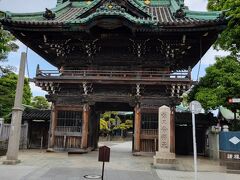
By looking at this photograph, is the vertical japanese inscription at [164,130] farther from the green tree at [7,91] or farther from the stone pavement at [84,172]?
the green tree at [7,91]

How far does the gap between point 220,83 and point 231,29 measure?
14.0ft

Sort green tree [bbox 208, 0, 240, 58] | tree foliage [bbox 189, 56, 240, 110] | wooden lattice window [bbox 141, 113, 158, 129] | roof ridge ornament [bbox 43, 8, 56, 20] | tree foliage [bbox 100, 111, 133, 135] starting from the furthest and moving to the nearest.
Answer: tree foliage [bbox 100, 111, 133, 135]
roof ridge ornament [bbox 43, 8, 56, 20]
wooden lattice window [bbox 141, 113, 158, 129]
green tree [bbox 208, 0, 240, 58]
tree foliage [bbox 189, 56, 240, 110]

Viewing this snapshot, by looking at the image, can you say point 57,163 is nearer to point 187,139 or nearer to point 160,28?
point 160,28

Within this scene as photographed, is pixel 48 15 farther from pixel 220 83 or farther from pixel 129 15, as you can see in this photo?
pixel 220 83

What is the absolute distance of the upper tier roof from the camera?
17.9 meters

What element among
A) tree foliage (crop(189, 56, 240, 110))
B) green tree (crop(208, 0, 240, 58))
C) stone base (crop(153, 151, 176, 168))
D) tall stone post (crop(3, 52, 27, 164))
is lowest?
stone base (crop(153, 151, 176, 168))

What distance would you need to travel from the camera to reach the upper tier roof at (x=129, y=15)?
17922 mm

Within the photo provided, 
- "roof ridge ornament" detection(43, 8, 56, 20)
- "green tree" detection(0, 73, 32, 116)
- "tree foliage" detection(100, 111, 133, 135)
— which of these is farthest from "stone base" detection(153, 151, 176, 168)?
"tree foliage" detection(100, 111, 133, 135)

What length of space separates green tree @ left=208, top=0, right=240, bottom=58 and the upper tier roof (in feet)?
4.49

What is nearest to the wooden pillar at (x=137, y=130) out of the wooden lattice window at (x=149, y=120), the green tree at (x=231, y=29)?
the wooden lattice window at (x=149, y=120)

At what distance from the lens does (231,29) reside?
2003cm

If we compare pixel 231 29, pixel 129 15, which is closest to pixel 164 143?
pixel 129 15

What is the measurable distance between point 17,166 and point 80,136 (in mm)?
6750

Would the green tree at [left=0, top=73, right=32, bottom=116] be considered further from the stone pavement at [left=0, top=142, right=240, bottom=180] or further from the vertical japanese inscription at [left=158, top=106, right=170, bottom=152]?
the vertical japanese inscription at [left=158, top=106, right=170, bottom=152]
